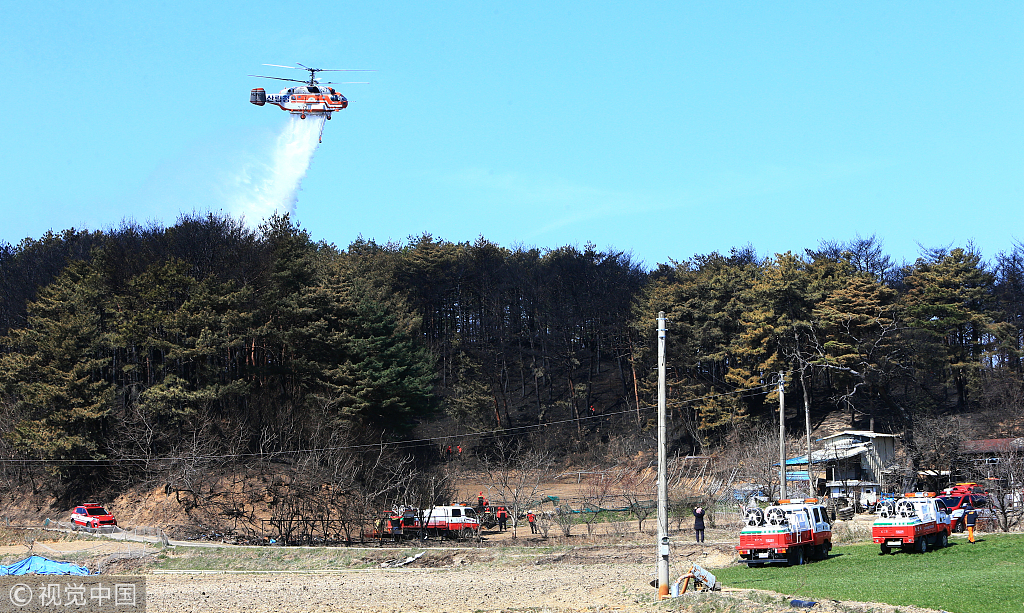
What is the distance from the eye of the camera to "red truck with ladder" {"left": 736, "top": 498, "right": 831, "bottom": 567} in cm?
2677

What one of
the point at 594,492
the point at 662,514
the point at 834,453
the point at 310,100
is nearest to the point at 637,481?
the point at 594,492

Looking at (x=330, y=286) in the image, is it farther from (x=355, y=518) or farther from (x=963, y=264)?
(x=963, y=264)

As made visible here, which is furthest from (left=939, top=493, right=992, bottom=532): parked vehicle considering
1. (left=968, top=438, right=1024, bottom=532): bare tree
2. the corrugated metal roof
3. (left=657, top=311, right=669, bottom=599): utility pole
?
(left=657, top=311, right=669, bottom=599): utility pole

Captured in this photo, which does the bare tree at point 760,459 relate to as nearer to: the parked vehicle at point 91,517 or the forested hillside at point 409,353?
the forested hillside at point 409,353

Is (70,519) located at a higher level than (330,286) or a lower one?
lower

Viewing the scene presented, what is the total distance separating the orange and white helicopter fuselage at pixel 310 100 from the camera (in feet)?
193

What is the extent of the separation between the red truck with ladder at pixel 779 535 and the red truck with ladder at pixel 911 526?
6.38 feet

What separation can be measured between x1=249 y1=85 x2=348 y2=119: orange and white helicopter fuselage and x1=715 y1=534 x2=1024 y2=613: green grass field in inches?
1651

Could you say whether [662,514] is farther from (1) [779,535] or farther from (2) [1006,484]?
(2) [1006,484]

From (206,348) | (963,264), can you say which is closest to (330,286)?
(206,348)

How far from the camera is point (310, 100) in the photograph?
58969mm

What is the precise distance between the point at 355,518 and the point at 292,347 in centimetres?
1852

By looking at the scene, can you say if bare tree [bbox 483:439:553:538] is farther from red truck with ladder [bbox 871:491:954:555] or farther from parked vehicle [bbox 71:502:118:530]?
red truck with ladder [bbox 871:491:954:555]

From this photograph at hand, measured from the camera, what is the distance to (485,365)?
84688mm
